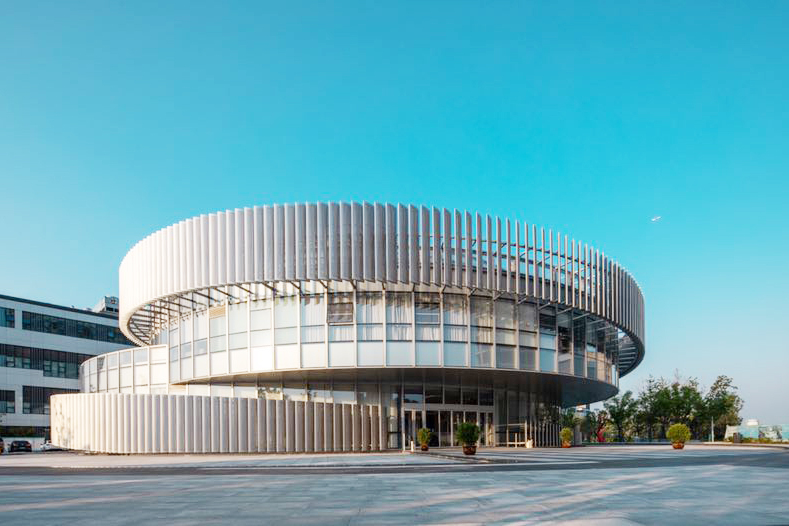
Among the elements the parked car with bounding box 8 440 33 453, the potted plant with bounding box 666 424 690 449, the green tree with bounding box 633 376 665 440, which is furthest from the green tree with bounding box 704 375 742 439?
the parked car with bounding box 8 440 33 453

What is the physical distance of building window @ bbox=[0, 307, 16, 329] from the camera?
73250mm

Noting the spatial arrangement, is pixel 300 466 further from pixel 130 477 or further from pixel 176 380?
pixel 176 380

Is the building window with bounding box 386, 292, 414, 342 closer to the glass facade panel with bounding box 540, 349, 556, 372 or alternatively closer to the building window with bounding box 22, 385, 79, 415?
A: the glass facade panel with bounding box 540, 349, 556, 372

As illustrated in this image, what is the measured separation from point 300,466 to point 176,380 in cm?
1977

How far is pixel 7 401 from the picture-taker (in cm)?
7262

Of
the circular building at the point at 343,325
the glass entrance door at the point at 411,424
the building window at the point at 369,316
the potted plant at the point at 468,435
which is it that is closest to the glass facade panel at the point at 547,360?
the circular building at the point at 343,325

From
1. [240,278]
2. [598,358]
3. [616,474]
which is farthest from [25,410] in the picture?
[616,474]

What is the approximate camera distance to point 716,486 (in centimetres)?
1538

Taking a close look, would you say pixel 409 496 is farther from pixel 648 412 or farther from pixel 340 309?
pixel 648 412

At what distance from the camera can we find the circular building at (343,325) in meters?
33.8

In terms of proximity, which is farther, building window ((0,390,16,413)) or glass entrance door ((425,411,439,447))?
building window ((0,390,16,413))

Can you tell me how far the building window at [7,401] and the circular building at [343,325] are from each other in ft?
122

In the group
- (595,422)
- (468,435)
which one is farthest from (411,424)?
(595,422)

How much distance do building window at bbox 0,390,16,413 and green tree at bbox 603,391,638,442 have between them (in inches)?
2473
